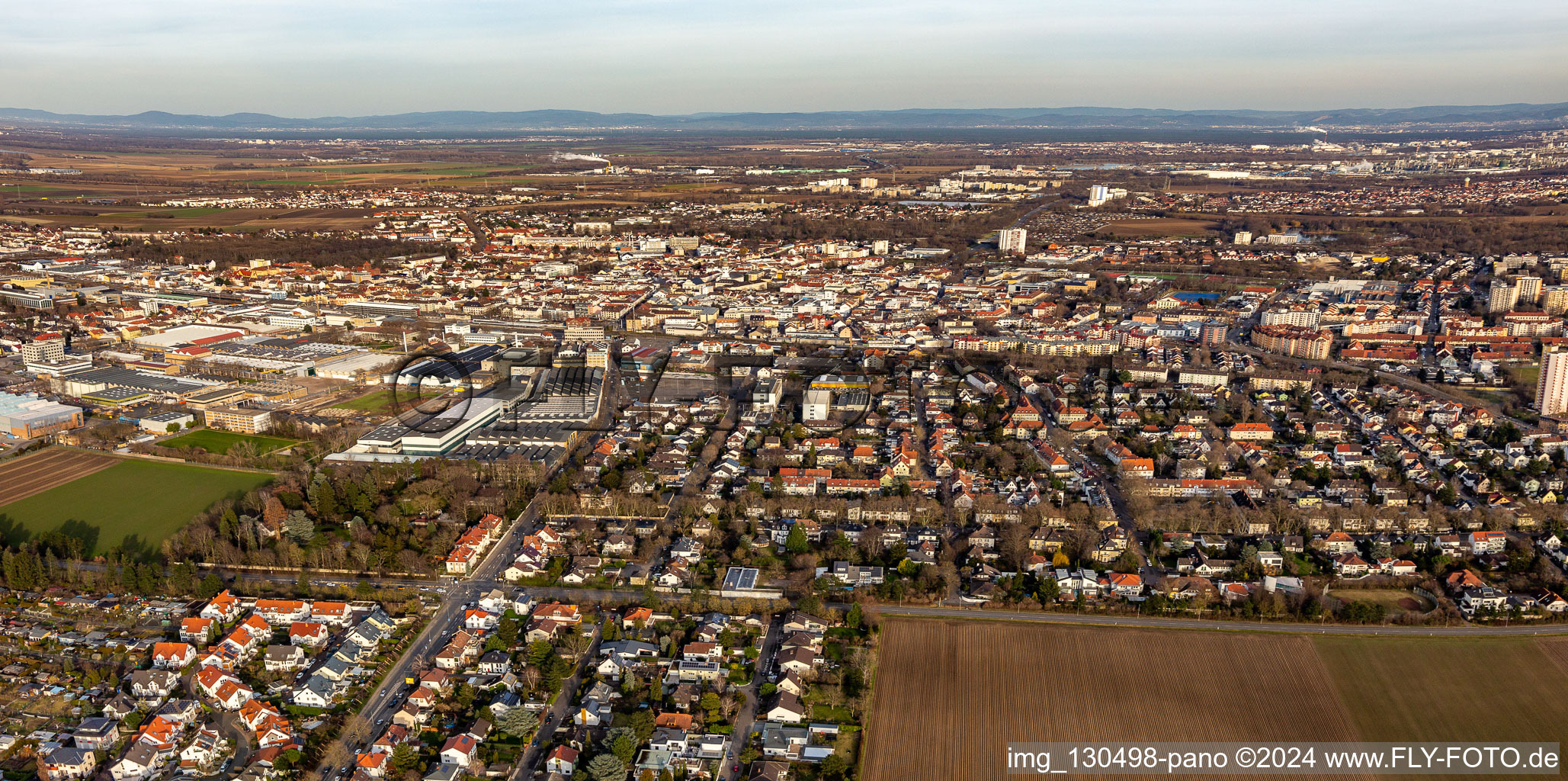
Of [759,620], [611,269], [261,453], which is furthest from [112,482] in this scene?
[611,269]

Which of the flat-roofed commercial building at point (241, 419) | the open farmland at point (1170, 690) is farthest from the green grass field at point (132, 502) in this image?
the open farmland at point (1170, 690)

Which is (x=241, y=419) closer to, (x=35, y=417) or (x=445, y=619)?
(x=35, y=417)

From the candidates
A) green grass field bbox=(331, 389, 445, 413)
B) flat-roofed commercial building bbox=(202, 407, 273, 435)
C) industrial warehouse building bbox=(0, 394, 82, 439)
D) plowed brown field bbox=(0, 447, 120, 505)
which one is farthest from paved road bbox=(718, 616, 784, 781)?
industrial warehouse building bbox=(0, 394, 82, 439)

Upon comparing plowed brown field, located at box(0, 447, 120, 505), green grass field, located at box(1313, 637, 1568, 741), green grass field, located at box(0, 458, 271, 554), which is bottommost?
green grass field, located at box(1313, 637, 1568, 741)

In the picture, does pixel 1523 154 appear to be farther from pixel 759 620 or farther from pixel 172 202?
pixel 172 202

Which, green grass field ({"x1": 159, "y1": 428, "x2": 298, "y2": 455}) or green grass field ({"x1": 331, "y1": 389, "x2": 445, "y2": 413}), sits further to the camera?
green grass field ({"x1": 331, "y1": 389, "x2": 445, "y2": 413})

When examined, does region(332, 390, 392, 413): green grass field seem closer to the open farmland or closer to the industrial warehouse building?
the industrial warehouse building

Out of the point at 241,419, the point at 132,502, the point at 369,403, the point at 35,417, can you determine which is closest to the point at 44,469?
the point at 35,417
